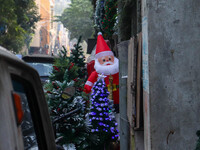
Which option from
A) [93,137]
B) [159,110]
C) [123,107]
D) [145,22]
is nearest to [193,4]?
[145,22]

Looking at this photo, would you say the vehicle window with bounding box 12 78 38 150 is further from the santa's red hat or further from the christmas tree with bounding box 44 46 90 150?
the santa's red hat

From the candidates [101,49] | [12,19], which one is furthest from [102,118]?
[12,19]

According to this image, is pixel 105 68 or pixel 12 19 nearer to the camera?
pixel 105 68

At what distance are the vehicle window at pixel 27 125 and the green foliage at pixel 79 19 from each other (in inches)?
1560

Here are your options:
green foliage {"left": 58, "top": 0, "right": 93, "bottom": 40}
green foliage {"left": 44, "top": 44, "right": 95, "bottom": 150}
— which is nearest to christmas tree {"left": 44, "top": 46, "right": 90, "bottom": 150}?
green foliage {"left": 44, "top": 44, "right": 95, "bottom": 150}

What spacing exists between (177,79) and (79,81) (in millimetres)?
3220

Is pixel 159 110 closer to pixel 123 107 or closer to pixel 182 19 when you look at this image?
pixel 182 19

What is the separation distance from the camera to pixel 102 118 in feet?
20.9

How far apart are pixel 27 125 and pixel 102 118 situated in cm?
484

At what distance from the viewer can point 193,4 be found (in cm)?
338

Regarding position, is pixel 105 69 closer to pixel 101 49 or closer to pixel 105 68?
pixel 105 68

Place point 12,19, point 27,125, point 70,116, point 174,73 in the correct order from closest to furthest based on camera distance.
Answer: point 27,125, point 174,73, point 70,116, point 12,19

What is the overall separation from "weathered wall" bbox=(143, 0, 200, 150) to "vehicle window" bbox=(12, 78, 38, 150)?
1.78 meters

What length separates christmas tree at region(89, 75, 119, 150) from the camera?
630 centimetres
